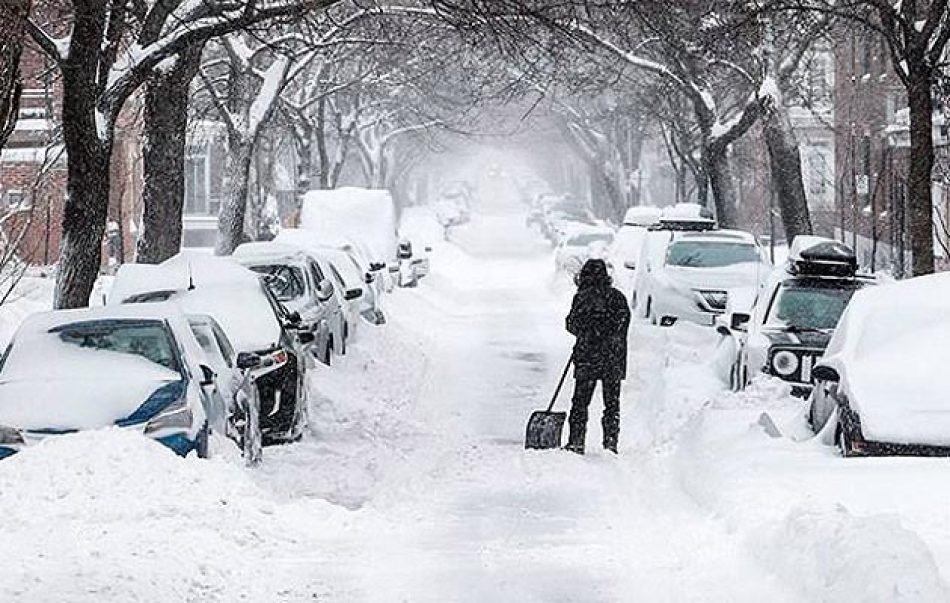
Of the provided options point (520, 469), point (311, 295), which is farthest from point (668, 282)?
point (520, 469)

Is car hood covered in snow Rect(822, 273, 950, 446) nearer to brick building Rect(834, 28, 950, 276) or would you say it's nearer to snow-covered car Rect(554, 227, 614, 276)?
brick building Rect(834, 28, 950, 276)

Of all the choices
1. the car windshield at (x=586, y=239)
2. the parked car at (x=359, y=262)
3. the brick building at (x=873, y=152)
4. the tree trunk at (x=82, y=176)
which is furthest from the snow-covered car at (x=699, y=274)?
the car windshield at (x=586, y=239)

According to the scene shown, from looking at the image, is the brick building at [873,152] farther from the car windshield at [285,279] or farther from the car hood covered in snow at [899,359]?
the car hood covered in snow at [899,359]

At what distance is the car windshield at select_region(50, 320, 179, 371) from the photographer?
13172 mm

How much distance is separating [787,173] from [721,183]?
15.6 ft

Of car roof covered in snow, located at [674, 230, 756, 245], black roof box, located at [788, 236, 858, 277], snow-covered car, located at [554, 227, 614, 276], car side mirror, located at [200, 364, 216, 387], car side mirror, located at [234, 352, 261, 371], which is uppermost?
black roof box, located at [788, 236, 858, 277]

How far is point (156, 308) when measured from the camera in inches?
542

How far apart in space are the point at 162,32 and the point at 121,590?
12.4m

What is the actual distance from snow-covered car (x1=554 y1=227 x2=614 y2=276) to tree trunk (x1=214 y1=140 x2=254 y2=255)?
13383 millimetres

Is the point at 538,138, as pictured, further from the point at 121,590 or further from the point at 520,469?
the point at 121,590

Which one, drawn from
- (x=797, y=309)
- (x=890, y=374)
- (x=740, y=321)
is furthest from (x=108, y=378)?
(x=797, y=309)

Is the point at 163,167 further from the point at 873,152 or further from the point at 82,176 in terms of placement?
the point at 873,152

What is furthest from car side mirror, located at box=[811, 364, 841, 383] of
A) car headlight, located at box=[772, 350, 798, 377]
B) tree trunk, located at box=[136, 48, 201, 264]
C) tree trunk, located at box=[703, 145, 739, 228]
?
tree trunk, located at box=[703, 145, 739, 228]

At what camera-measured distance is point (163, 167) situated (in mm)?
21812
